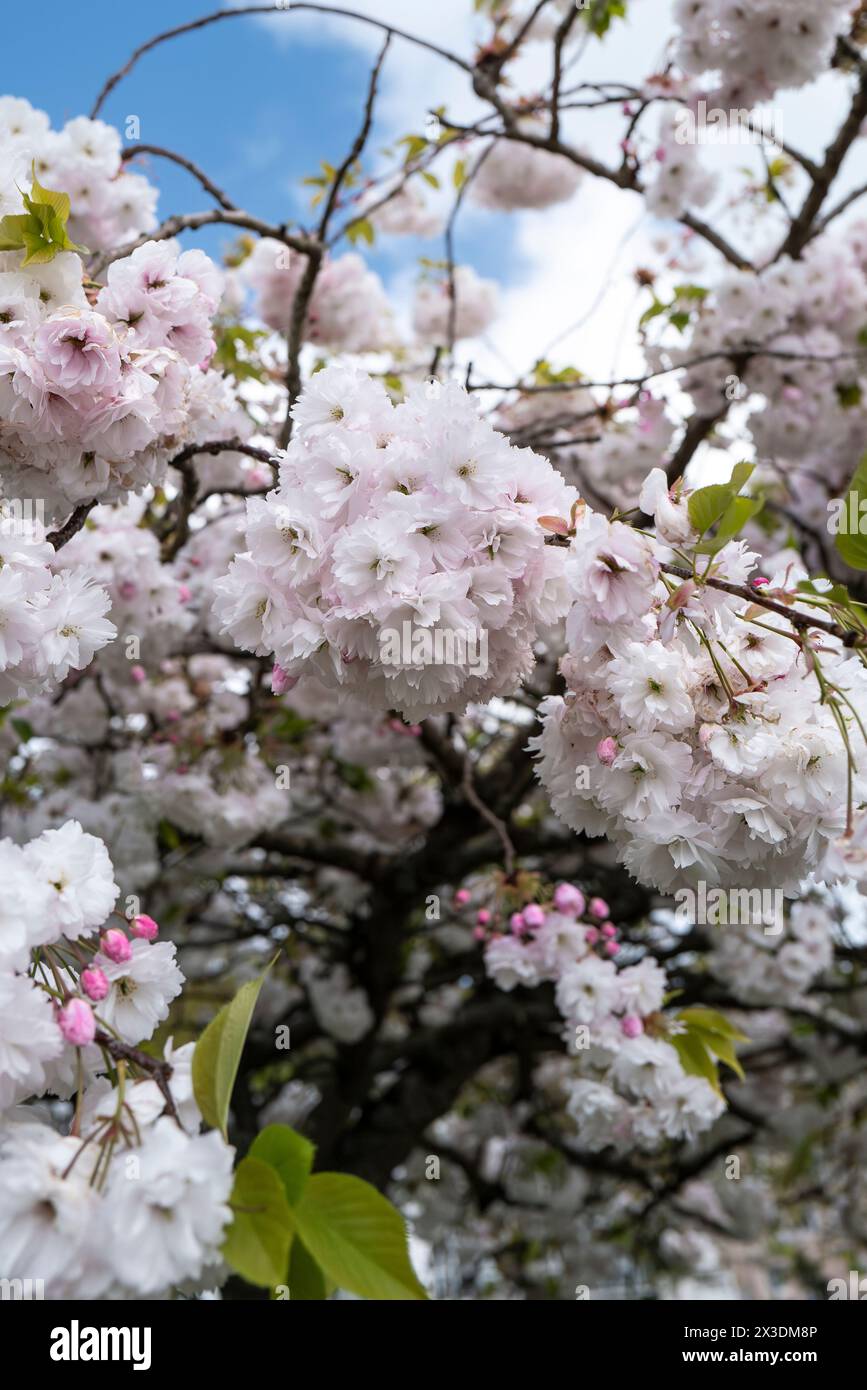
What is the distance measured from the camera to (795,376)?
3.51 metres

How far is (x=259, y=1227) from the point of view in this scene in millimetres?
859

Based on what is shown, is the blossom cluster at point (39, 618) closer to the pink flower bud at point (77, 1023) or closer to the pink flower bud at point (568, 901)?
the pink flower bud at point (77, 1023)

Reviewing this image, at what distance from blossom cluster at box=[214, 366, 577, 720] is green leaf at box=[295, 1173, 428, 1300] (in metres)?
0.46

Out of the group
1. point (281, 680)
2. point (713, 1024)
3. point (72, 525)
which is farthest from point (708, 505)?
point (713, 1024)

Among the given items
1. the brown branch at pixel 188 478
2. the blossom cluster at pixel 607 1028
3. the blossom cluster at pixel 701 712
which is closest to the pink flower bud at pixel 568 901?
the blossom cluster at pixel 607 1028

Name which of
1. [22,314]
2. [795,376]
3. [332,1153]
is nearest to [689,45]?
[795,376]

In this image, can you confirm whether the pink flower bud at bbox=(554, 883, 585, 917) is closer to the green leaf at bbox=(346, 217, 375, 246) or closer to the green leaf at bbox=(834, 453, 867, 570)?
the green leaf at bbox=(834, 453, 867, 570)

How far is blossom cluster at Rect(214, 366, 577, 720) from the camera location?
1.08 m

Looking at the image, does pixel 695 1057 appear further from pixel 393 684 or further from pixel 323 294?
pixel 323 294

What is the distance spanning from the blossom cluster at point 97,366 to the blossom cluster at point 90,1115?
47cm

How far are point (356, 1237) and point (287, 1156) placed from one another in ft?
0.27

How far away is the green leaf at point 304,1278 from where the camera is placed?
3.04 ft

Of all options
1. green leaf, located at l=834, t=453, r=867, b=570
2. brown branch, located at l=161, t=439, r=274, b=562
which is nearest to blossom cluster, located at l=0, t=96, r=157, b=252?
brown branch, located at l=161, t=439, r=274, b=562
